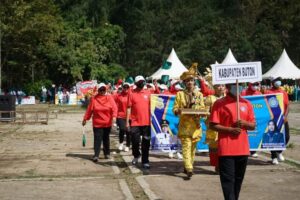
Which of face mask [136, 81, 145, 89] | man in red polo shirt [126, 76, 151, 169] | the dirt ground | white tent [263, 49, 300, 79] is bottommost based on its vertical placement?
the dirt ground

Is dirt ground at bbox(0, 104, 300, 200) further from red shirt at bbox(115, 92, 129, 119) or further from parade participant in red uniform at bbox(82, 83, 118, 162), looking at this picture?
red shirt at bbox(115, 92, 129, 119)

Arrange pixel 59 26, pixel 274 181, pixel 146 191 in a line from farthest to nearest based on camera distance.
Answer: pixel 59 26 < pixel 274 181 < pixel 146 191

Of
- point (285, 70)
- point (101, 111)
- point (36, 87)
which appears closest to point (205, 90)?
point (101, 111)

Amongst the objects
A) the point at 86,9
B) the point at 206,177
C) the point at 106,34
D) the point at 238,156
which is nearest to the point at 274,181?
the point at 206,177

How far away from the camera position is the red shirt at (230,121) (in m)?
7.09

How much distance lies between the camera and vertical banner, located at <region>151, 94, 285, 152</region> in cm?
1220

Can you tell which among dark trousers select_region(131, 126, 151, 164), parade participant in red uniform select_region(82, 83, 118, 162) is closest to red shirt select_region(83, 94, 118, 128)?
parade participant in red uniform select_region(82, 83, 118, 162)

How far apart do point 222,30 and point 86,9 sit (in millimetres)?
15455

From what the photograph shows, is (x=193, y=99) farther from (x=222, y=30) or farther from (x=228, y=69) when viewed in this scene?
(x=222, y=30)

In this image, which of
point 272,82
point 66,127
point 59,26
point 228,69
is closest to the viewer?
point 228,69

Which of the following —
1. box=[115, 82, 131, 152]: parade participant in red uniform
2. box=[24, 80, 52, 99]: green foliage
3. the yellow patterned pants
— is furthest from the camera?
box=[24, 80, 52, 99]: green foliage

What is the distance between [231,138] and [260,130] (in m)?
5.29

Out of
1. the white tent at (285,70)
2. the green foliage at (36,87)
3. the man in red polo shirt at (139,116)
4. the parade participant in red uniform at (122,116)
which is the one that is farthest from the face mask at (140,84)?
the green foliage at (36,87)

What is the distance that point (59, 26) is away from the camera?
54.5m
